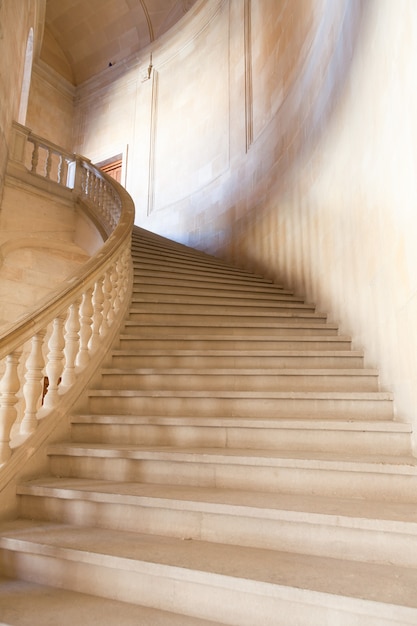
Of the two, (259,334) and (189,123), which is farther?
(189,123)

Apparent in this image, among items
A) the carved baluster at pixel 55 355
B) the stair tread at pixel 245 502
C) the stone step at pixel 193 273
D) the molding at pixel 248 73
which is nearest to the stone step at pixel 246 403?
the carved baluster at pixel 55 355

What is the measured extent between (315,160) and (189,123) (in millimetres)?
5049

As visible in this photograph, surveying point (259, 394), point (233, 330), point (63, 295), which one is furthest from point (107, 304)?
point (259, 394)

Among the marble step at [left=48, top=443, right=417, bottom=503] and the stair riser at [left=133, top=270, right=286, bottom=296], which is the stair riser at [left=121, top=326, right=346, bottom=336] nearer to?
the stair riser at [left=133, top=270, right=286, bottom=296]

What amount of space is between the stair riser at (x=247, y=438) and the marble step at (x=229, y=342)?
111cm

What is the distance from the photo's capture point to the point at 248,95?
749 centimetres

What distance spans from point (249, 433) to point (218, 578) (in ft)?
3.34

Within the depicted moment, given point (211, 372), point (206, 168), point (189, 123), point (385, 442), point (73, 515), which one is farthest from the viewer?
point (189, 123)

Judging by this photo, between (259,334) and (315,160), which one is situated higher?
(315,160)

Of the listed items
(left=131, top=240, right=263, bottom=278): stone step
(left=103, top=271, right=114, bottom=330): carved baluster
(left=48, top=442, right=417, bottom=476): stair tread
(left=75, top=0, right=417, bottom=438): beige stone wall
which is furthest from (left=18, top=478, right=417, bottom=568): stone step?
(left=131, top=240, right=263, bottom=278): stone step

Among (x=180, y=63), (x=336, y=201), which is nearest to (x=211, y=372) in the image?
(x=336, y=201)

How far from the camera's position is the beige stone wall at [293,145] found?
267cm

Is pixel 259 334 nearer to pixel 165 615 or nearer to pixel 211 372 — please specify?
pixel 211 372

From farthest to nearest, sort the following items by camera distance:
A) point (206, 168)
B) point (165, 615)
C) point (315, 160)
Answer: point (206, 168) < point (315, 160) < point (165, 615)
